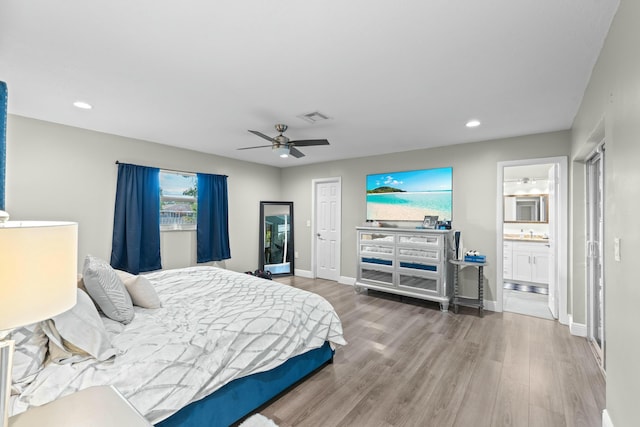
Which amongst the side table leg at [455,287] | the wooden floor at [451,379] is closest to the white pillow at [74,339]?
the wooden floor at [451,379]

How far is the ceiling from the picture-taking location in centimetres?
167

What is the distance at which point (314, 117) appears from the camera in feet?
11.0

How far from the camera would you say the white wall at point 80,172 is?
11.2 ft

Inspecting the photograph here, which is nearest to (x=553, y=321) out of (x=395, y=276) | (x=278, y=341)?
(x=395, y=276)

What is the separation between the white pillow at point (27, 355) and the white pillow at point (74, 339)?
0.16 feet

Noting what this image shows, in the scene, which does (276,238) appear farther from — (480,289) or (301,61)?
(301,61)

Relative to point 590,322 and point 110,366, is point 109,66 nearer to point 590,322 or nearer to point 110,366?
point 110,366

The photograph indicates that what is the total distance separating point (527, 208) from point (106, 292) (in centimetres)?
709

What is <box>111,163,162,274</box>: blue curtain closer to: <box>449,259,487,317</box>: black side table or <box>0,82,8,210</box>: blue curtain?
<box>0,82,8,210</box>: blue curtain

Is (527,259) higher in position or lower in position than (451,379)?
higher

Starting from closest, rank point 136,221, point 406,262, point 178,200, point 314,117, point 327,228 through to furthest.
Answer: point 314,117 < point 136,221 < point 406,262 < point 178,200 < point 327,228

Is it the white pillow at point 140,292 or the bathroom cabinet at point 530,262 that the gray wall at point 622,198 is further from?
the bathroom cabinet at point 530,262

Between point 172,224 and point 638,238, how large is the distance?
522cm

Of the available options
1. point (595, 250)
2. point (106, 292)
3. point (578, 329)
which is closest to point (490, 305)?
point (578, 329)
